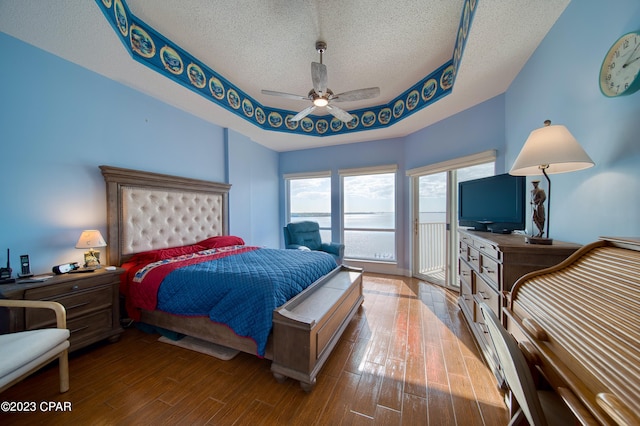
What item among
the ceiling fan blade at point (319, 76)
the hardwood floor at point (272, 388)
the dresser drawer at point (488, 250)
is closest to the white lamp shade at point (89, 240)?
the hardwood floor at point (272, 388)

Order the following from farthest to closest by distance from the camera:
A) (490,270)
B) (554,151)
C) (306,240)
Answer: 1. (306,240)
2. (490,270)
3. (554,151)

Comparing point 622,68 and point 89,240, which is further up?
point 622,68

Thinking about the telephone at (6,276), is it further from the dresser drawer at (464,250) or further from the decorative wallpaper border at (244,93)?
the dresser drawer at (464,250)

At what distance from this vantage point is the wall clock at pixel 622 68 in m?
1.07

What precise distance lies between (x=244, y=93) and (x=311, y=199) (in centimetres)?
245

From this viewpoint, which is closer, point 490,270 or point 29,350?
point 29,350

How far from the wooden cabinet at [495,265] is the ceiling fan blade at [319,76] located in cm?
205

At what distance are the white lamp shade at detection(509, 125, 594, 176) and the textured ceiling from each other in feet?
3.24

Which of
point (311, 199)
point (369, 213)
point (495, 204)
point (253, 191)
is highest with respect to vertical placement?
point (253, 191)

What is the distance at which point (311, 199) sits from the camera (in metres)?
4.93

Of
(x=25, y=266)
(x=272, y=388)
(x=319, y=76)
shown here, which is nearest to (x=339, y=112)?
(x=319, y=76)

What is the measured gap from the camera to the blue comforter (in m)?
1.63

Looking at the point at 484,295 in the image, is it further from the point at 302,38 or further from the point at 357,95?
the point at 302,38

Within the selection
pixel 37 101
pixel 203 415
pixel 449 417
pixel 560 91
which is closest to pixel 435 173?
pixel 560 91
